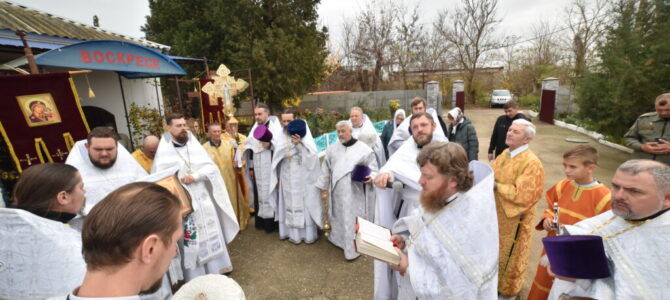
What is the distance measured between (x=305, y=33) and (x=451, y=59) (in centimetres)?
1770

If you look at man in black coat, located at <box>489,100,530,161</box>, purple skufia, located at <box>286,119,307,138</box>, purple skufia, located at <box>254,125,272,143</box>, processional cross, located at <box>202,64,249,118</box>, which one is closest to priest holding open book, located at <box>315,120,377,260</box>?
purple skufia, located at <box>286,119,307,138</box>

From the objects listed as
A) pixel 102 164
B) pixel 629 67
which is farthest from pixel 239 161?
pixel 629 67

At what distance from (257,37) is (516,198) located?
13395 mm

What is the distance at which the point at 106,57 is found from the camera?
4.10 m

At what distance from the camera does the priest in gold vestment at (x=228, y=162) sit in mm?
4867

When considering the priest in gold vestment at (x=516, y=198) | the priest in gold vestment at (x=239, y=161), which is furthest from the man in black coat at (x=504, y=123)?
the priest in gold vestment at (x=239, y=161)

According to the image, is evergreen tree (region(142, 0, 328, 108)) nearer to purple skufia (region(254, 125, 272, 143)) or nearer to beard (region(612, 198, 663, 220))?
purple skufia (region(254, 125, 272, 143))

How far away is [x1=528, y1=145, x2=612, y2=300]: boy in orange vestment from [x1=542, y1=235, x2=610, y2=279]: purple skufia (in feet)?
3.14

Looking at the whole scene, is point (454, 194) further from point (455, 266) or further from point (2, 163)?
point (2, 163)

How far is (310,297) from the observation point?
3.35 m

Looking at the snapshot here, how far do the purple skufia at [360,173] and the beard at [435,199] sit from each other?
175 cm

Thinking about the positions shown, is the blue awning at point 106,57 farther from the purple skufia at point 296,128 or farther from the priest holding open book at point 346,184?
the priest holding open book at point 346,184

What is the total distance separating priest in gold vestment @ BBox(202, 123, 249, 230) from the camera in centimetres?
487

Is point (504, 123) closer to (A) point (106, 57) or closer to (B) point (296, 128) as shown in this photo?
(B) point (296, 128)
